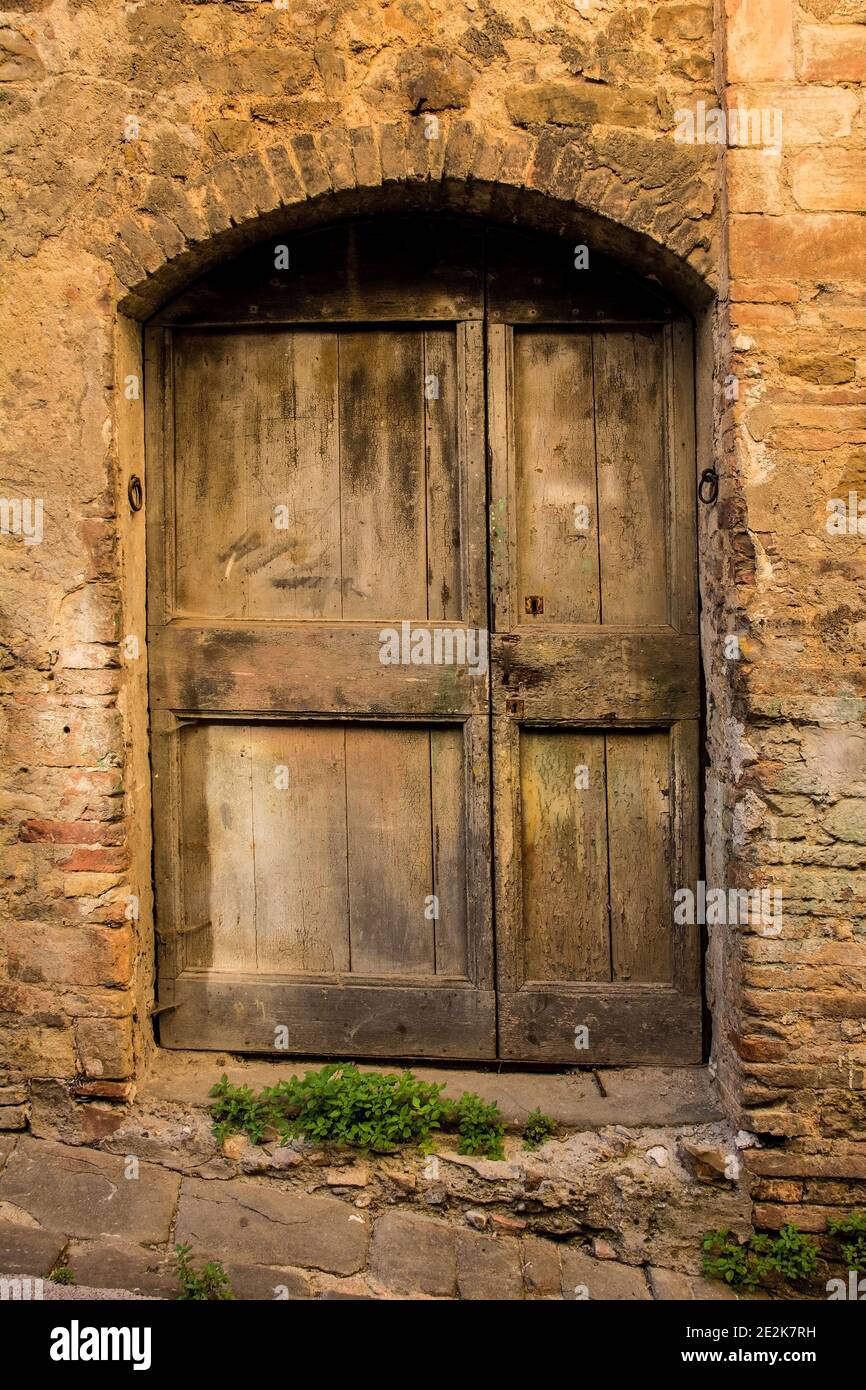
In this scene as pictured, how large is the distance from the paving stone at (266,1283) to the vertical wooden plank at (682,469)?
2005 mm

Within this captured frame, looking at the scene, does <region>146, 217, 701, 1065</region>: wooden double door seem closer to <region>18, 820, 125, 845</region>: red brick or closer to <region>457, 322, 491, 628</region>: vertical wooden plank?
<region>457, 322, 491, 628</region>: vertical wooden plank

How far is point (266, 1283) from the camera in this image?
2369 millimetres

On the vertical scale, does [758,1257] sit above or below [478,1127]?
below

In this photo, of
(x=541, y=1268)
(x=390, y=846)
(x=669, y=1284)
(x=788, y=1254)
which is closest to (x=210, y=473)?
(x=390, y=846)

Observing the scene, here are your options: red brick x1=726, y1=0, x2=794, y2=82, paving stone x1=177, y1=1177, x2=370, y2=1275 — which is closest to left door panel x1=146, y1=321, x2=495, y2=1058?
paving stone x1=177, y1=1177, x2=370, y2=1275

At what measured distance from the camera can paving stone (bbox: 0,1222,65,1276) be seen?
2375mm

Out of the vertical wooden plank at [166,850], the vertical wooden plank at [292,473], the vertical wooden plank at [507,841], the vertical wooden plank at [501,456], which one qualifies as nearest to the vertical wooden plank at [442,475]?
the vertical wooden plank at [501,456]

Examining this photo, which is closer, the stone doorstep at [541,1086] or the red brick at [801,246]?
the red brick at [801,246]

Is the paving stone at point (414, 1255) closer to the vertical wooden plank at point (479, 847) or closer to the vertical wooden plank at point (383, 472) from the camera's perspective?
the vertical wooden plank at point (479, 847)

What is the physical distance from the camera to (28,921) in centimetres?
273

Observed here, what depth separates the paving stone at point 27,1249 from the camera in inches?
93.5

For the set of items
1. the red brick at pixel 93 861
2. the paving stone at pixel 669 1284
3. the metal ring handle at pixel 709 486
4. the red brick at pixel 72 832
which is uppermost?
the metal ring handle at pixel 709 486

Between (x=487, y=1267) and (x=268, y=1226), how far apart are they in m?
0.58

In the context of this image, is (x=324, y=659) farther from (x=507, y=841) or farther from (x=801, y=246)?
(x=801, y=246)
